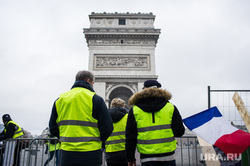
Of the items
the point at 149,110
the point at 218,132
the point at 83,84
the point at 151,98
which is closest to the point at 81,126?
the point at 83,84

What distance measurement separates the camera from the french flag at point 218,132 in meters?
3.35

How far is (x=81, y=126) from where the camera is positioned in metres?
2.54

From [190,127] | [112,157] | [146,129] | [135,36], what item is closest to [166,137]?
[146,129]

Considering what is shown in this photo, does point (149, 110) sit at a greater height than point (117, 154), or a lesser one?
greater

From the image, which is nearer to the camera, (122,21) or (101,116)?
(101,116)

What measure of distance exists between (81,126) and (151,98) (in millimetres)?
988

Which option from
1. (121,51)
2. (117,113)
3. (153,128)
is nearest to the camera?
(153,128)

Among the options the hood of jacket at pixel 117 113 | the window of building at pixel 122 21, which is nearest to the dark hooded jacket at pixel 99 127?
the hood of jacket at pixel 117 113

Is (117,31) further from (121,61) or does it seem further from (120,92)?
(120,92)

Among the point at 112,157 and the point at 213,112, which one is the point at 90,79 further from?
the point at 213,112

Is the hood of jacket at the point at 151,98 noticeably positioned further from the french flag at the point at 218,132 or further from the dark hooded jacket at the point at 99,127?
the french flag at the point at 218,132

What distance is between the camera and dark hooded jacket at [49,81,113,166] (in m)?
2.47

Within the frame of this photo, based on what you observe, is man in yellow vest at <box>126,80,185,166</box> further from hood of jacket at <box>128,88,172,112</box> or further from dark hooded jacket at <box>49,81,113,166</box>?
dark hooded jacket at <box>49,81,113,166</box>

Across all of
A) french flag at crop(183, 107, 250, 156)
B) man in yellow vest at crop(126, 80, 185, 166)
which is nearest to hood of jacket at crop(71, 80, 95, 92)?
man in yellow vest at crop(126, 80, 185, 166)
